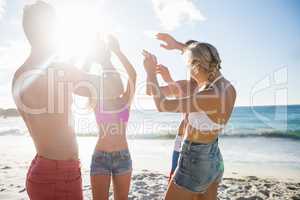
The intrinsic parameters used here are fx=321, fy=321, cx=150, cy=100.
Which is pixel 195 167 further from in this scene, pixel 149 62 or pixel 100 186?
pixel 100 186

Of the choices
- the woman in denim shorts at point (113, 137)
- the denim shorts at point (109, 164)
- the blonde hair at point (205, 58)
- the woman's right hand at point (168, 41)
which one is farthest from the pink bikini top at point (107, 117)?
the blonde hair at point (205, 58)

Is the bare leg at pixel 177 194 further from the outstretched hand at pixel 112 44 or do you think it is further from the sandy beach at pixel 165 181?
the sandy beach at pixel 165 181

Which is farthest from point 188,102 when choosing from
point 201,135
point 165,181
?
point 165,181

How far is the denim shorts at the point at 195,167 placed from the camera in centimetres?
268

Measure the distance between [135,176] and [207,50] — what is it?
5.58 meters

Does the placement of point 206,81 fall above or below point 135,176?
above

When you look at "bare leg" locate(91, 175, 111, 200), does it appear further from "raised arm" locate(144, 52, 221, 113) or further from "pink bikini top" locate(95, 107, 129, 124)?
"raised arm" locate(144, 52, 221, 113)

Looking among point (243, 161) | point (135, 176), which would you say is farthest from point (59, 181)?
point (243, 161)

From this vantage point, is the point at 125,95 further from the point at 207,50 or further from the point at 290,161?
the point at 290,161

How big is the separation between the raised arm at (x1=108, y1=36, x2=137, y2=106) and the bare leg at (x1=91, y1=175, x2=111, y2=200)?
0.87 meters

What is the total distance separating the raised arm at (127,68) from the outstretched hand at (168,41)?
555 millimetres

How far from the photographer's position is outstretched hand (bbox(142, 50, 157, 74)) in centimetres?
262

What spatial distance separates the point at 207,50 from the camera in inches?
105

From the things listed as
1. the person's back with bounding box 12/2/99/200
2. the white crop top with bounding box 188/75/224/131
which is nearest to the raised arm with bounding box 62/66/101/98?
Result: the person's back with bounding box 12/2/99/200
